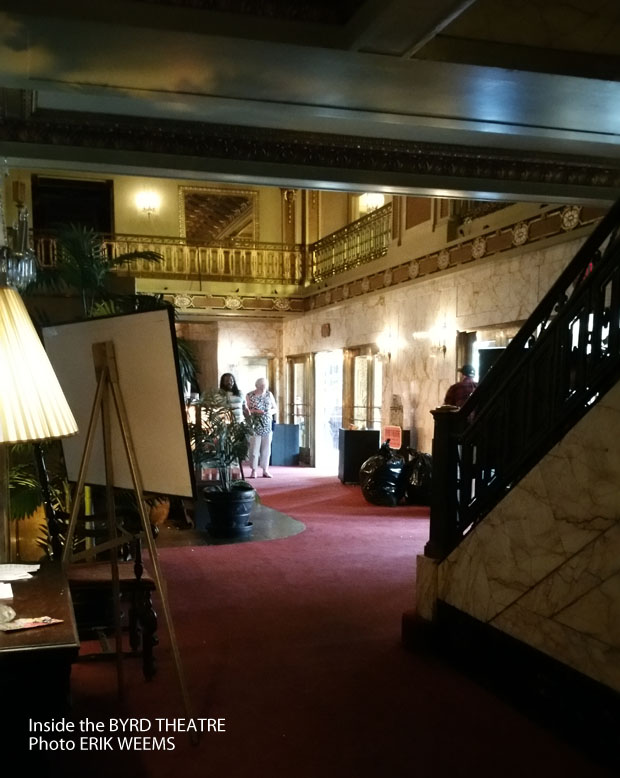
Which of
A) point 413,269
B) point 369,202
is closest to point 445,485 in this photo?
point 413,269

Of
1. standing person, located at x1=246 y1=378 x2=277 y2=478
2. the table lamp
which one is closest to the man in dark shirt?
standing person, located at x1=246 y1=378 x2=277 y2=478

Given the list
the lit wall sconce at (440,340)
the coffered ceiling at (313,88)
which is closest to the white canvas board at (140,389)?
the coffered ceiling at (313,88)

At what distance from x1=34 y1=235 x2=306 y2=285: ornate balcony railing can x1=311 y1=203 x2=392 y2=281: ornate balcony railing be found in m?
0.51

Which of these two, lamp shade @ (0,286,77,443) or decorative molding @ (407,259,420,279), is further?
decorative molding @ (407,259,420,279)

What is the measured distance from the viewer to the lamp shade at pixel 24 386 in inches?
61.4

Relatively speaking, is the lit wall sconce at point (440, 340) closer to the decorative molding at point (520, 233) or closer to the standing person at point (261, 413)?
the decorative molding at point (520, 233)

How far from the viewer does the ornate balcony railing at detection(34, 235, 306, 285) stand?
11.6m

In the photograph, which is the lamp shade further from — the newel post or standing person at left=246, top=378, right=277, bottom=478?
standing person at left=246, top=378, right=277, bottom=478

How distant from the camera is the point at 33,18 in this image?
8.12 ft

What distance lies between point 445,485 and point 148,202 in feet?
34.4

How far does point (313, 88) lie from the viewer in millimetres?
3174

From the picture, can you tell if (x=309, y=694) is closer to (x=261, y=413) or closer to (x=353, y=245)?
(x=261, y=413)

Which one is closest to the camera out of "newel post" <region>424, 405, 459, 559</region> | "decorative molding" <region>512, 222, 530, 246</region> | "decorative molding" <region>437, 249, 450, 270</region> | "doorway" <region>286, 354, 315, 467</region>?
"newel post" <region>424, 405, 459, 559</region>

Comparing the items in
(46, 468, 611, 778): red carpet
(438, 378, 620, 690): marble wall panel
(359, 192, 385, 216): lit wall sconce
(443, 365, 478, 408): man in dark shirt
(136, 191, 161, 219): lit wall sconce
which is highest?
(136, 191, 161, 219): lit wall sconce
